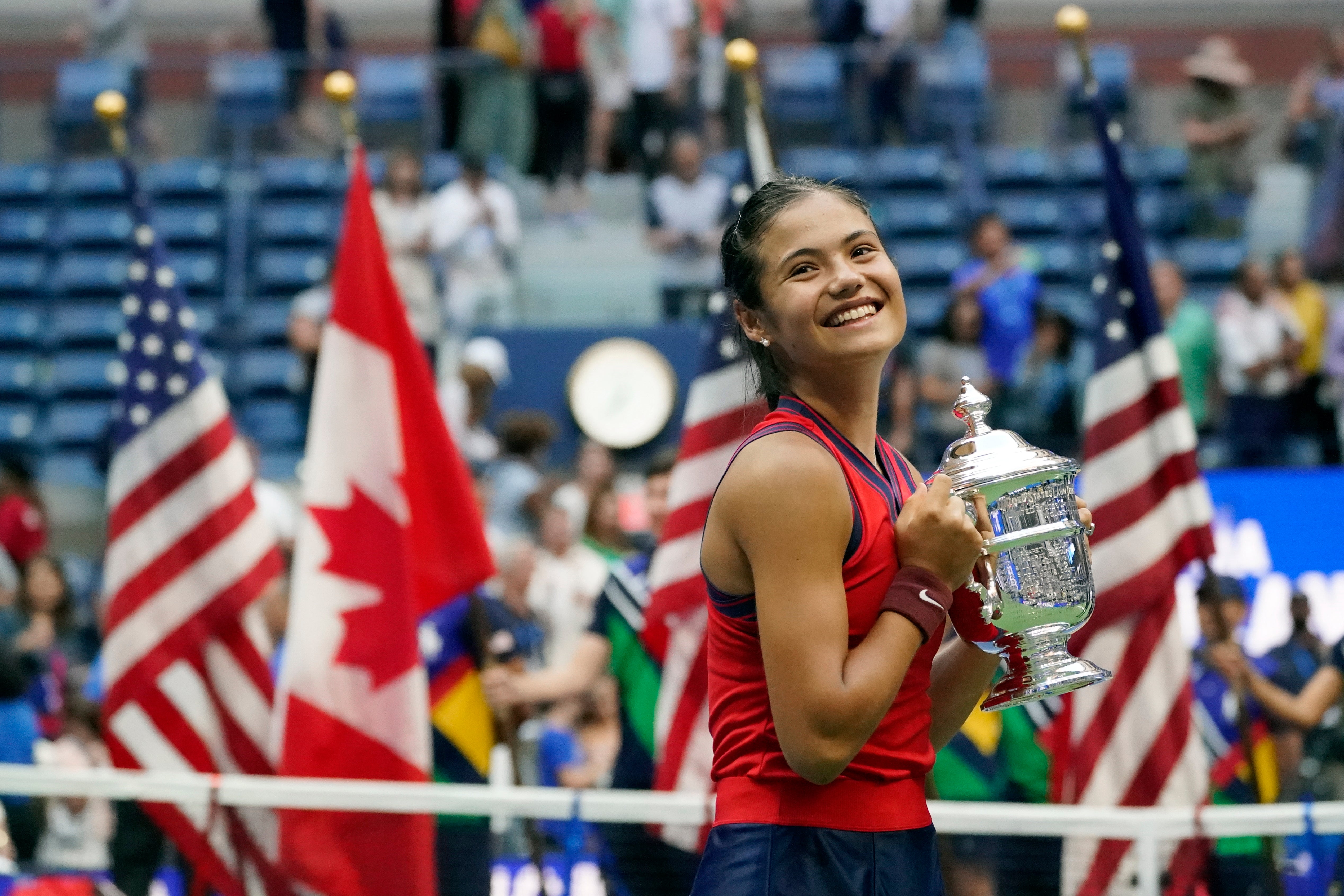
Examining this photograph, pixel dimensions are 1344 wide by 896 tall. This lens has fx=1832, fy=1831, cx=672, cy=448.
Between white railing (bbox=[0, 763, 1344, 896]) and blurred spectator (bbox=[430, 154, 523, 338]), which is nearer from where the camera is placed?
white railing (bbox=[0, 763, 1344, 896])

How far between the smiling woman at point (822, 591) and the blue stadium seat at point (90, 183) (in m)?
11.3

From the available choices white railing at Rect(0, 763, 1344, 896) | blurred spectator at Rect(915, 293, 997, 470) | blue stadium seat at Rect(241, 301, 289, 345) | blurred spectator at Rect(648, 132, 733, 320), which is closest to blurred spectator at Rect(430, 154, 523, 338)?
blurred spectator at Rect(648, 132, 733, 320)

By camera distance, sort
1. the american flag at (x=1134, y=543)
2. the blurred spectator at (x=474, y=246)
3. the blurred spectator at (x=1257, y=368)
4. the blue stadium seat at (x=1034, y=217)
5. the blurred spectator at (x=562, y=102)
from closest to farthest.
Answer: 1. the american flag at (x=1134, y=543)
2. the blurred spectator at (x=1257, y=368)
3. the blurred spectator at (x=474, y=246)
4. the blurred spectator at (x=562, y=102)
5. the blue stadium seat at (x=1034, y=217)

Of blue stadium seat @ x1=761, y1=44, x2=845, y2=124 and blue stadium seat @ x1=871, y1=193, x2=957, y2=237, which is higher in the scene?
blue stadium seat @ x1=761, y1=44, x2=845, y2=124

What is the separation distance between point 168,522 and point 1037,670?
3485 mm

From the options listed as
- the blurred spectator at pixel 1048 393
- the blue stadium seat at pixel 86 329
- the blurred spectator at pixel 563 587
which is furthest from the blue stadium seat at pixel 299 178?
the blurred spectator at pixel 563 587

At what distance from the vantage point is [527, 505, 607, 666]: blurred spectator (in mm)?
7332

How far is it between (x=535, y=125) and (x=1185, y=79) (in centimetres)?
419

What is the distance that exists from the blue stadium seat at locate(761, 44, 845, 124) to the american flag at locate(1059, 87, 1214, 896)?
6.38 metres

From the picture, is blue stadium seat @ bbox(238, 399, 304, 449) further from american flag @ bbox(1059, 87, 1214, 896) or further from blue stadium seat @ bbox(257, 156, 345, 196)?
american flag @ bbox(1059, 87, 1214, 896)

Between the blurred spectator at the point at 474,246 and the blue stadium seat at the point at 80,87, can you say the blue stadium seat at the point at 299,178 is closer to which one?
the blue stadium seat at the point at 80,87

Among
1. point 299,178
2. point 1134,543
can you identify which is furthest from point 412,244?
point 1134,543

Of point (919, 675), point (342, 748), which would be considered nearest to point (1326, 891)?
point (919, 675)

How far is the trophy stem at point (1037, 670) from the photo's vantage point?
249cm
